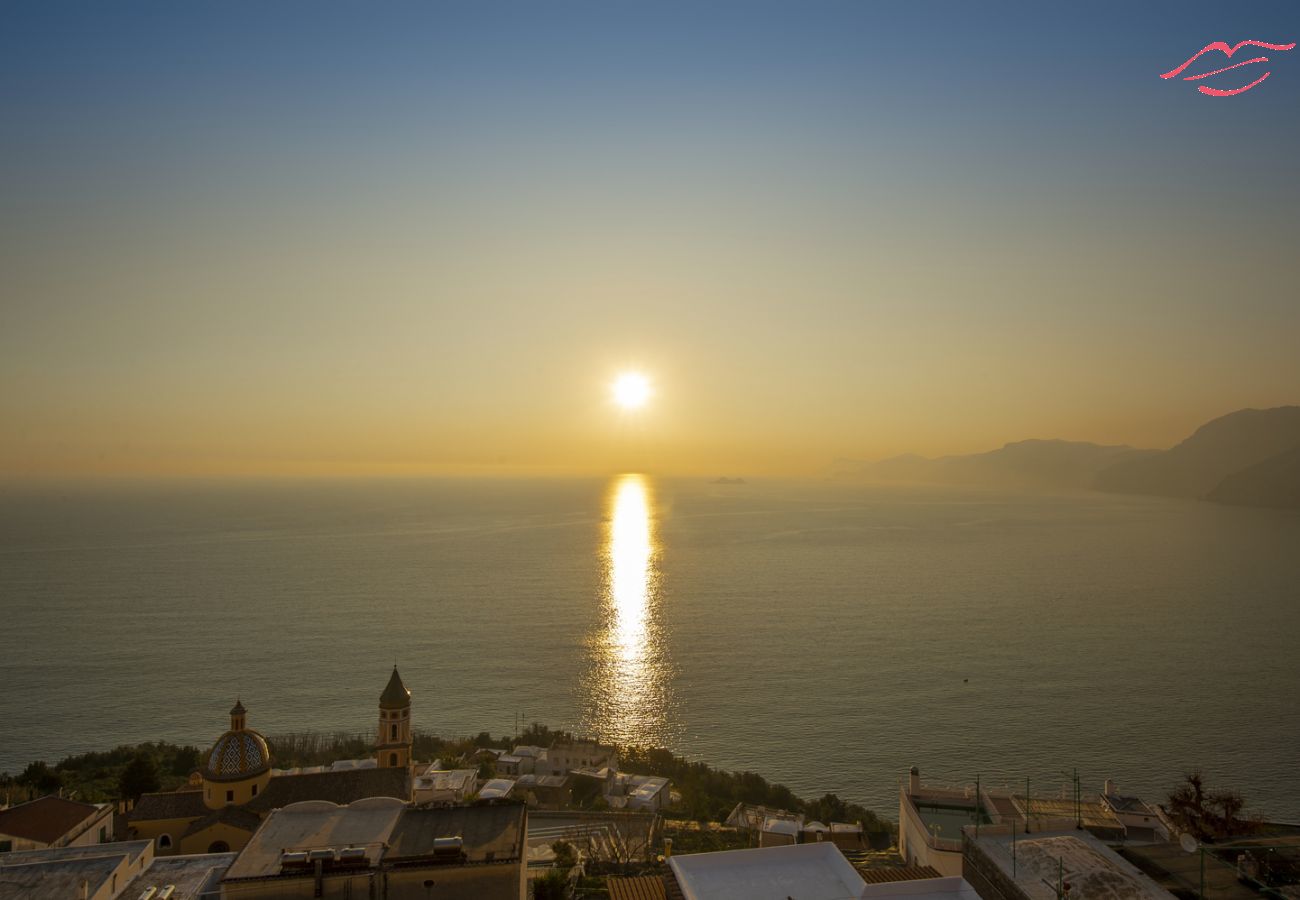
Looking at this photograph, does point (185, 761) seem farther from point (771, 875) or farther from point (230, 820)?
point (771, 875)

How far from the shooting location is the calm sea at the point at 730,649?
105 ft

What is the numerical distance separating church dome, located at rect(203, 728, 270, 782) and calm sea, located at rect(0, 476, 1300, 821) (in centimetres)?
1621

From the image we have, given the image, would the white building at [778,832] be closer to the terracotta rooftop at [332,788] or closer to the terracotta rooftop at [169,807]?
the terracotta rooftop at [332,788]

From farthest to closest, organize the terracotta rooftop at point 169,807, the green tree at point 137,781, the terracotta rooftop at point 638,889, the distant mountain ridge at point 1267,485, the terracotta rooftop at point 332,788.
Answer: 1. the distant mountain ridge at point 1267,485
2. the green tree at point 137,781
3. the terracotta rooftop at point 332,788
4. the terracotta rooftop at point 169,807
5. the terracotta rooftop at point 638,889

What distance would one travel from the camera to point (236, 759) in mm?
18891

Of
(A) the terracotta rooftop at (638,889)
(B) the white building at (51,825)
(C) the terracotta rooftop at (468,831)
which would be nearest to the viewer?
(C) the terracotta rooftop at (468,831)

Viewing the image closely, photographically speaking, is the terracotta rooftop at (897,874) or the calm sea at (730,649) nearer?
the terracotta rooftop at (897,874)

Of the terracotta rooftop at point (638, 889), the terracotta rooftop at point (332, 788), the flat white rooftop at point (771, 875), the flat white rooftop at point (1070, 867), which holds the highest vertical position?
the flat white rooftop at point (1070, 867)

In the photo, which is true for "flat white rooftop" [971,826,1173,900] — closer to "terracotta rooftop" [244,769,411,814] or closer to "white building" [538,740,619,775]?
"terracotta rooftop" [244,769,411,814]

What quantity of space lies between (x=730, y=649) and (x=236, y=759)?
3193 centimetres

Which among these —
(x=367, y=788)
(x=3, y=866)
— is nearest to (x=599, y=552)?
(x=367, y=788)

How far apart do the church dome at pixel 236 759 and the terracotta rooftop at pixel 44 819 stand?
2.48 m

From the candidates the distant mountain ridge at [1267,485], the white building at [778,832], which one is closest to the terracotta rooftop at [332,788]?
the white building at [778,832]

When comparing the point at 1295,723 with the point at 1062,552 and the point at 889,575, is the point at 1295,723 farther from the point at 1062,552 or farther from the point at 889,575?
the point at 1062,552
